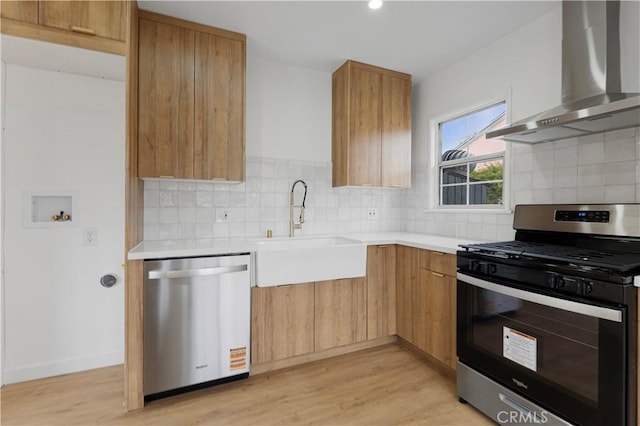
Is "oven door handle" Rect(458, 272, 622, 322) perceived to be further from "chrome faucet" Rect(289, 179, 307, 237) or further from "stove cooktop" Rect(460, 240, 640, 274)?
"chrome faucet" Rect(289, 179, 307, 237)

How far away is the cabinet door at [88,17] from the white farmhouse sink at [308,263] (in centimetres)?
155

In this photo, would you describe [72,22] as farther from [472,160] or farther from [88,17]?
[472,160]

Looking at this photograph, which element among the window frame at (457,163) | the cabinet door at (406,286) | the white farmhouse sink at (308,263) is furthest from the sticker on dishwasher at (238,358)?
the window frame at (457,163)

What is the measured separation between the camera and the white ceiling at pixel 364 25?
2.02 m

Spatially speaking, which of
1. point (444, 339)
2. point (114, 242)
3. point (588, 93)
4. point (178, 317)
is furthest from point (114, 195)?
point (588, 93)

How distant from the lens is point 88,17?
1688mm

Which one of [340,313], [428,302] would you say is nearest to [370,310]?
[340,313]

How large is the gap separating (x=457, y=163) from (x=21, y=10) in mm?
3178

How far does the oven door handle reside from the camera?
48.4 inches

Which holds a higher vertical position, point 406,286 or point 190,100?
point 190,100

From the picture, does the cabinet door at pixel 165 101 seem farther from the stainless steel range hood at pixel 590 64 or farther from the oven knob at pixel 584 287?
the oven knob at pixel 584 287

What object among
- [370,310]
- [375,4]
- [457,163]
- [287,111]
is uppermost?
[375,4]

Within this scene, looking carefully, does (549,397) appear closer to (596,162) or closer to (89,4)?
(596,162)

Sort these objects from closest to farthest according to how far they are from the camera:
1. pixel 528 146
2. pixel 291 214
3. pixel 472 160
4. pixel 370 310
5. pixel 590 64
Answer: pixel 590 64 → pixel 528 146 → pixel 370 310 → pixel 472 160 → pixel 291 214
